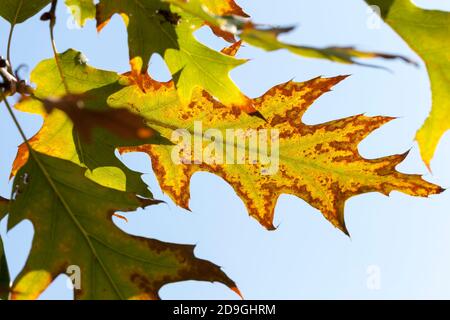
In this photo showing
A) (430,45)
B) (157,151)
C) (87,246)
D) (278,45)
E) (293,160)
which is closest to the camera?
(278,45)

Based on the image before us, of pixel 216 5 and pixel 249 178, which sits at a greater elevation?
pixel 216 5

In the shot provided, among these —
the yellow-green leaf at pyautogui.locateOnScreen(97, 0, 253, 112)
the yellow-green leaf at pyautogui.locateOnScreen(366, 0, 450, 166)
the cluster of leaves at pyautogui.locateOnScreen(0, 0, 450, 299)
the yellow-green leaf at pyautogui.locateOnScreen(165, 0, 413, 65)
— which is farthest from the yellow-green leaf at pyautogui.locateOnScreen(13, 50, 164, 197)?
the yellow-green leaf at pyautogui.locateOnScreen(165, 0, 413, 65)

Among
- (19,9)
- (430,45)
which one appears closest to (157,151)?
(19,9)

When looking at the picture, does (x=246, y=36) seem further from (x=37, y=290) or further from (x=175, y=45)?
(x=37, y=290)

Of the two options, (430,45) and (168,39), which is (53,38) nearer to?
(168,39)

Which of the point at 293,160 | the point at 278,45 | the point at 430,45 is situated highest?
the point at 430,45

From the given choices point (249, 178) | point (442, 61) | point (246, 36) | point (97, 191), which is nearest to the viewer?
point (246, 36)

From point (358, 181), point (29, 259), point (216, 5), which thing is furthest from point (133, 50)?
point (358, 181)
